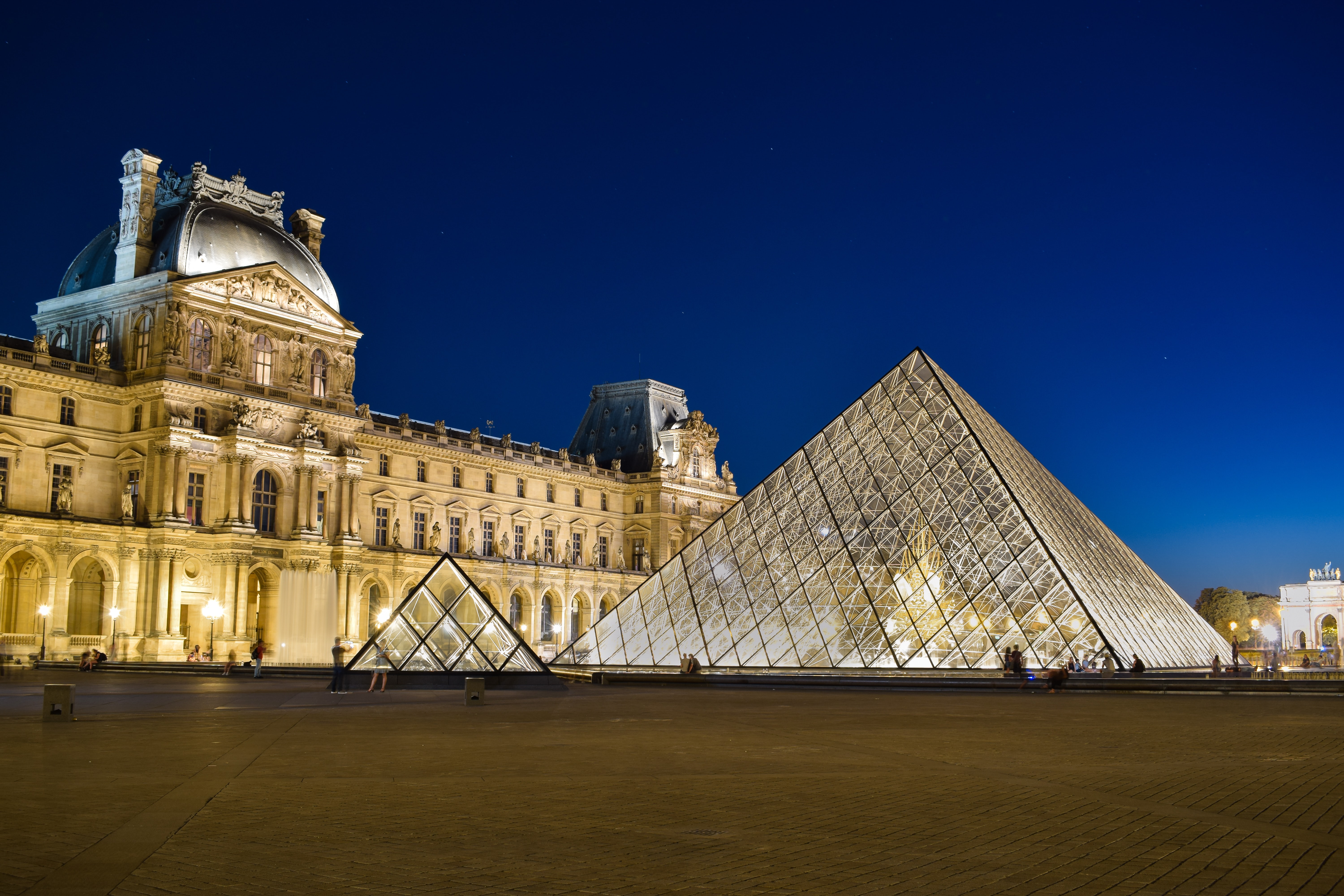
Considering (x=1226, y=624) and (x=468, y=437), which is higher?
(x=468, y=437)

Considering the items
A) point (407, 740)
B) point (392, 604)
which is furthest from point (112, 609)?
point (407, 740)

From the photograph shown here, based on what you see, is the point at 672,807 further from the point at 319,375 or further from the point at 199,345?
the point at 319,375

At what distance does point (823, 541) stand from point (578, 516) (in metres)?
39.5

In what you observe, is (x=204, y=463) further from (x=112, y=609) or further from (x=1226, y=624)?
(x=1226, y=624)

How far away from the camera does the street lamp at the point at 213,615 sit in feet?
141

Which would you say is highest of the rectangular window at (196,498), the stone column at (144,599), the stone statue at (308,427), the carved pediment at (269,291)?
the carved pediment at (269,291)

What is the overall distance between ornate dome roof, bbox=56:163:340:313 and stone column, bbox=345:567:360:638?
11509 mm

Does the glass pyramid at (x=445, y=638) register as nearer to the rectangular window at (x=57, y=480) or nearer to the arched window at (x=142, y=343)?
the rectangular window at (x=57, y=480)

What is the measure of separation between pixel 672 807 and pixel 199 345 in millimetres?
45533

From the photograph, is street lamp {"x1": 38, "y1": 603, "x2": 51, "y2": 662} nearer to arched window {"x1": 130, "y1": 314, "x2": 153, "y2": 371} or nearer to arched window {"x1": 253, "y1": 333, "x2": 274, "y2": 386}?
arched window {"x1": 130, "y1": 314, "x2": 153, "y2": 371}

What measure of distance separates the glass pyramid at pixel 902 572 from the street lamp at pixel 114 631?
17.6 m

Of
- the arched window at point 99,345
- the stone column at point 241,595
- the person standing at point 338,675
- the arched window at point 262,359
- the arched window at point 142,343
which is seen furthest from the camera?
the arched window at point 262,359

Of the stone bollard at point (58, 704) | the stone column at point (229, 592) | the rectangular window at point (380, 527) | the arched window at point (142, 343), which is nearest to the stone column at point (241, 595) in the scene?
the stone column at point (229, 592)

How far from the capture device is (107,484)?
161 ft
